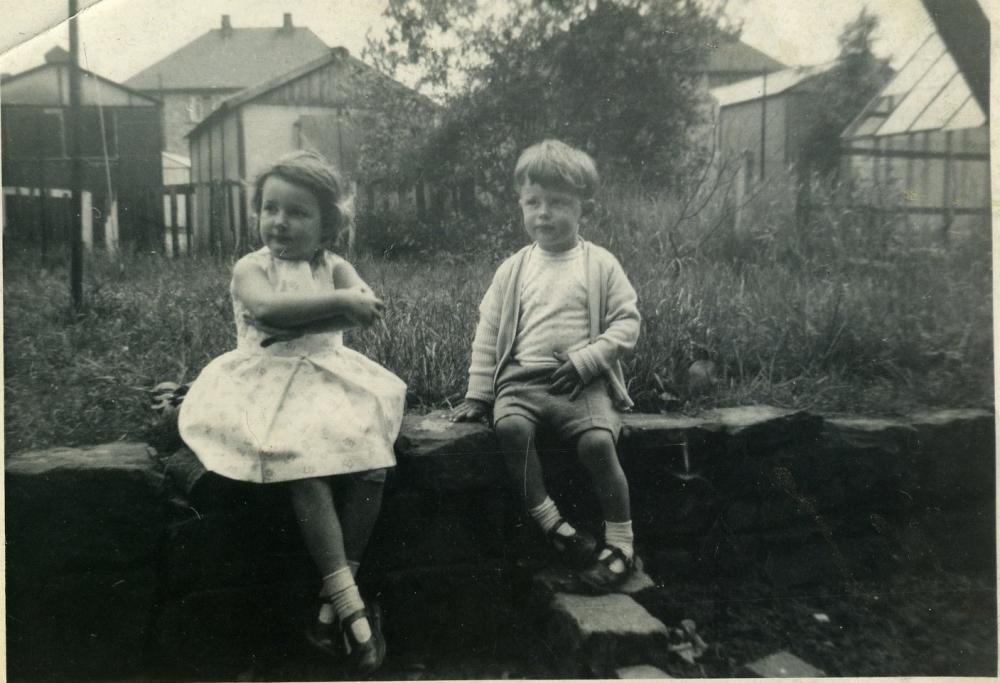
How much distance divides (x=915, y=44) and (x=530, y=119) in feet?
3.42

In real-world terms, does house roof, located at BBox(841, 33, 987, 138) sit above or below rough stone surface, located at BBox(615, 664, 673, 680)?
above

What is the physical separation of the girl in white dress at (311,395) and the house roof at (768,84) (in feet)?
3.41

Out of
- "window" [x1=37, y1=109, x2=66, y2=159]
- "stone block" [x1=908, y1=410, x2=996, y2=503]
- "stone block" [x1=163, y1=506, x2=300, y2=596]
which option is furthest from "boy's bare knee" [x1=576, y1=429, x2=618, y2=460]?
"window" [x1=37, y1=109, x2=66, y2=159]

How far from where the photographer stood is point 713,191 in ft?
6.56

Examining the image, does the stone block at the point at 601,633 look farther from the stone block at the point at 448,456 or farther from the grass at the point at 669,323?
the grass at the point at 669,323

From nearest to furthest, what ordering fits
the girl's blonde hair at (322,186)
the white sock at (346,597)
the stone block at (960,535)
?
the white sock at (346,597)
the girl's blonde hair at (322,186)
the stone block at (960,535)

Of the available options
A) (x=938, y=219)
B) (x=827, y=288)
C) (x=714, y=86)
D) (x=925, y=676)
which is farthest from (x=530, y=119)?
(x=925, y=676)

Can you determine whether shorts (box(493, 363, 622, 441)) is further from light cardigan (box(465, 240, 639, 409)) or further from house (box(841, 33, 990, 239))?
house (box(841, 33, 990, 239))

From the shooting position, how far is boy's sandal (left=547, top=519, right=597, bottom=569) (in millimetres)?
1666

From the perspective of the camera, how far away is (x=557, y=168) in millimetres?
1723

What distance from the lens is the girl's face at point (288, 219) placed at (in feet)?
5.34

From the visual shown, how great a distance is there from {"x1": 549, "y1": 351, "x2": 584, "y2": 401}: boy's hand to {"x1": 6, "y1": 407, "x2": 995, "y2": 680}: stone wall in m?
0.14

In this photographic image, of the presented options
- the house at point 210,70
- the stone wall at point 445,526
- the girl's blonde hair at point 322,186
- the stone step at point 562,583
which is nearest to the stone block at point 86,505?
the stone wall at point 445,526

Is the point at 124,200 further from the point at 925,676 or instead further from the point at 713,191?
the point at 925,676
